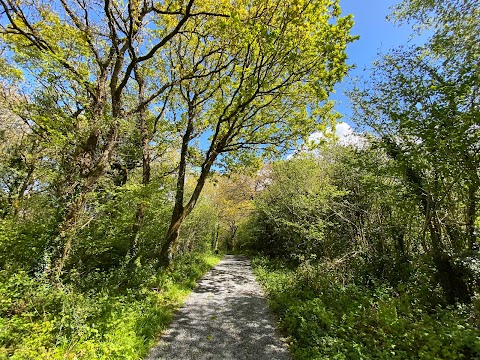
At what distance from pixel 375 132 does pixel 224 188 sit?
60.5 feet

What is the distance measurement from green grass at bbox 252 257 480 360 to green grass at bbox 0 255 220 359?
282cm

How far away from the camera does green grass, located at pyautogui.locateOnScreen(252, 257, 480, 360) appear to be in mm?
3598

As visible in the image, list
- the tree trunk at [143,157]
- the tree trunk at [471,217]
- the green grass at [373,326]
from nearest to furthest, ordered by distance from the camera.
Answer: the green grass at [373,326] < the tree trunk at [471,217] < the tree trunk at [143,157]

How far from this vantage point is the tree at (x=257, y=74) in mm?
6645

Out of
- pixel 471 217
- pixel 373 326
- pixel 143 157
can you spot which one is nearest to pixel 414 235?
pixel 471 217

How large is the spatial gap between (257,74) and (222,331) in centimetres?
726

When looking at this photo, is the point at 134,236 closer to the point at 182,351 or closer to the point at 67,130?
the point at 67,130

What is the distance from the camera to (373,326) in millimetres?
4695

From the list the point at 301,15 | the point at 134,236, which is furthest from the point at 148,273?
the point at 301,15

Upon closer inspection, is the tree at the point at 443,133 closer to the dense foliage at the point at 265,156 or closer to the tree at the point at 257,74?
the dense foliage at the point at 265,156

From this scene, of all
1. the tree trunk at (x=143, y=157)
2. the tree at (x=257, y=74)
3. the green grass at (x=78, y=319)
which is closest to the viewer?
the green grass at (x=78, y=319)

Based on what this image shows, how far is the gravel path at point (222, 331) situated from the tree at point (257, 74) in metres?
3.00

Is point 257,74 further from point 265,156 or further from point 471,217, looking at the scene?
point 471,217

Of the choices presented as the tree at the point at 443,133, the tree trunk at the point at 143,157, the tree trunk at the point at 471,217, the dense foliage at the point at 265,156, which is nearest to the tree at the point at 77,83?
the dense foliage at the point at 265,156
